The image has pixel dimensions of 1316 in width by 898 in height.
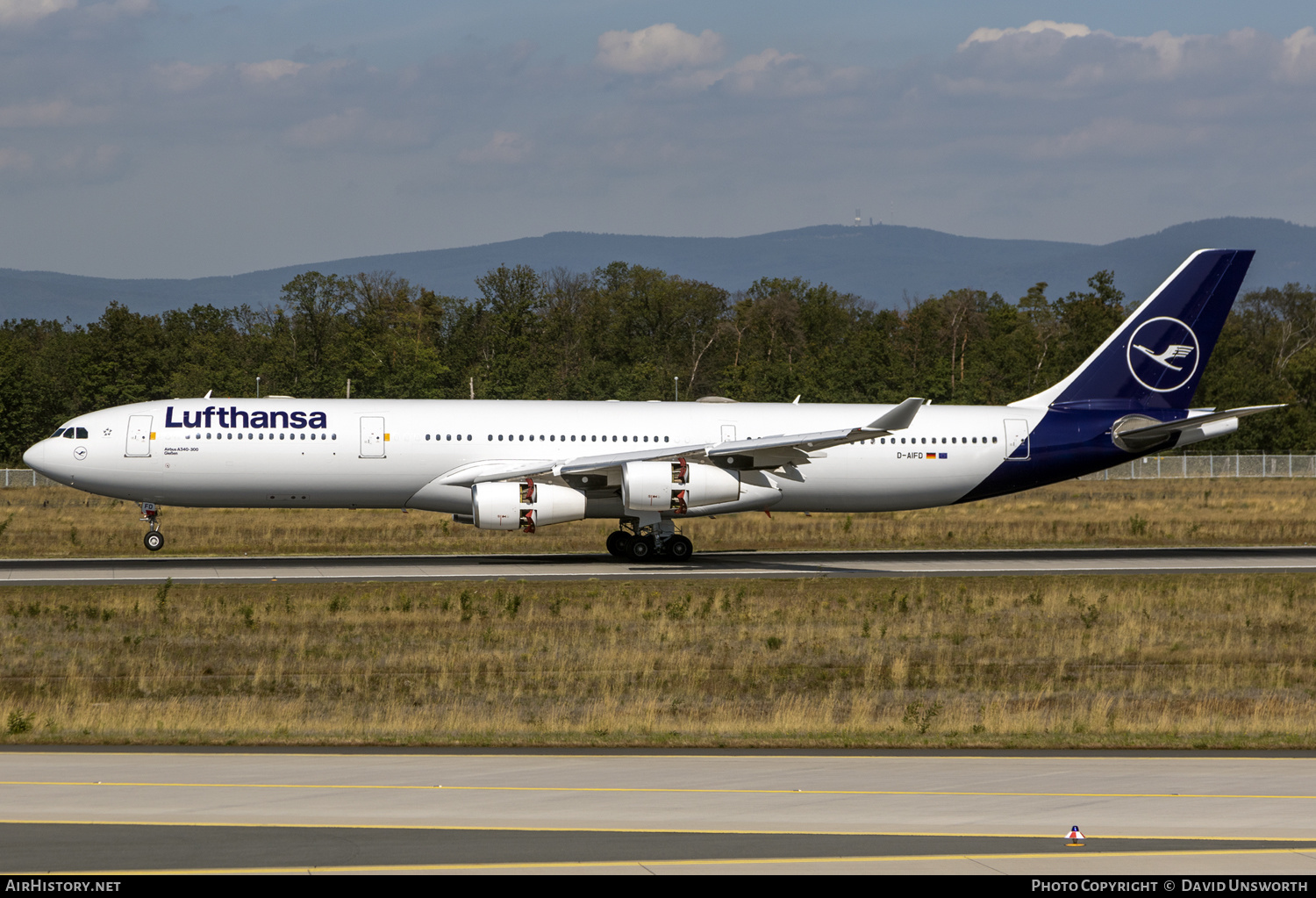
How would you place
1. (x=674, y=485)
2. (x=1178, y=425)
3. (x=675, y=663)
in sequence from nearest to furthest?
(x=675, y=663), (x=674, y=485), (x=1178, y=425)

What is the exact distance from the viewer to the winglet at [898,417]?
3281 cm

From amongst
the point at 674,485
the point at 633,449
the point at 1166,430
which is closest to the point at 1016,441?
the point at 1166,430

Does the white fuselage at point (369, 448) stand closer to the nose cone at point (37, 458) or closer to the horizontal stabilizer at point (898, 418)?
the nose cone at point (37, 458)

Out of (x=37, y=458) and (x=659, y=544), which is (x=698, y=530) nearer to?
(x=659, y=544)

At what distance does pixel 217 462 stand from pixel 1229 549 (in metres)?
29.9

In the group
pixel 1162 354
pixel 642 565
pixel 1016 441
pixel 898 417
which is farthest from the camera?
pixel 1162 354

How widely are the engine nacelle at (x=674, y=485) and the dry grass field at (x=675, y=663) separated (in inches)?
170

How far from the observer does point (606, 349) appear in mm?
130625

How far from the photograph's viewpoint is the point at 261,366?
4070 inches

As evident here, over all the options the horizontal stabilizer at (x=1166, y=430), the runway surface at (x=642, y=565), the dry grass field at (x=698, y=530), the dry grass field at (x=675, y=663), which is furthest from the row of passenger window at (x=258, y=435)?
the horizontal stabilizer at (x=1166, y=430)

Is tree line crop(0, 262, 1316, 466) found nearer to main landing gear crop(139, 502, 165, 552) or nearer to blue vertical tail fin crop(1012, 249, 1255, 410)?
main landing gear crop(139, 502, 165, 552)

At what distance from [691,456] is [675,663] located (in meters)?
14.0

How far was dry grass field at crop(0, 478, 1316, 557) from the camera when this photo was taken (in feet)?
136
